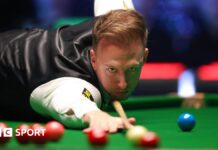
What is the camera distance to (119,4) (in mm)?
4090

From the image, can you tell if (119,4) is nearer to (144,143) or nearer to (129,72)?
(129,72)

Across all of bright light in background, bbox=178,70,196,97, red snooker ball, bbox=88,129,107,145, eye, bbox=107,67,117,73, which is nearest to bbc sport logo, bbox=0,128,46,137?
red snooker ball, bbox=88,129,107,145

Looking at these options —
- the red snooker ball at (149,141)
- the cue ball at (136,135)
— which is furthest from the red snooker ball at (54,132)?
the red snooker ball at (149,141)

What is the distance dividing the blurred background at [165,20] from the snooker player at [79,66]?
4.59 meters

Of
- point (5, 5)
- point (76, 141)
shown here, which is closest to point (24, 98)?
point (76, 141)

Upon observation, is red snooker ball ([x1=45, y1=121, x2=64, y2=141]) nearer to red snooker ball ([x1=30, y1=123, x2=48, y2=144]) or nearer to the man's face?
red snooker ball ([x1=30, y1=123, x2=48, y2=144])

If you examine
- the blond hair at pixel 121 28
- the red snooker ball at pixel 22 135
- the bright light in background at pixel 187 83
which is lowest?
the bright light in background at pixel 187 83

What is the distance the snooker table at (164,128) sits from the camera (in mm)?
2510

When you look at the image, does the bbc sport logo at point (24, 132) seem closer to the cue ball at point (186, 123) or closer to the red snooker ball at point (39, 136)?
the red snooker ball at point (39, 136)

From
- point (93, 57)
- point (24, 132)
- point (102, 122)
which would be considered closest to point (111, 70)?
point (93, 57)

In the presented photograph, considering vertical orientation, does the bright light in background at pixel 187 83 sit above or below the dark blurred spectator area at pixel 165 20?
below

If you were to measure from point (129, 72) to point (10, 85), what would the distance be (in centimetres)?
85

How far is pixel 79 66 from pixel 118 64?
37 centimetres

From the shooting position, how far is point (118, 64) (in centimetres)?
316
